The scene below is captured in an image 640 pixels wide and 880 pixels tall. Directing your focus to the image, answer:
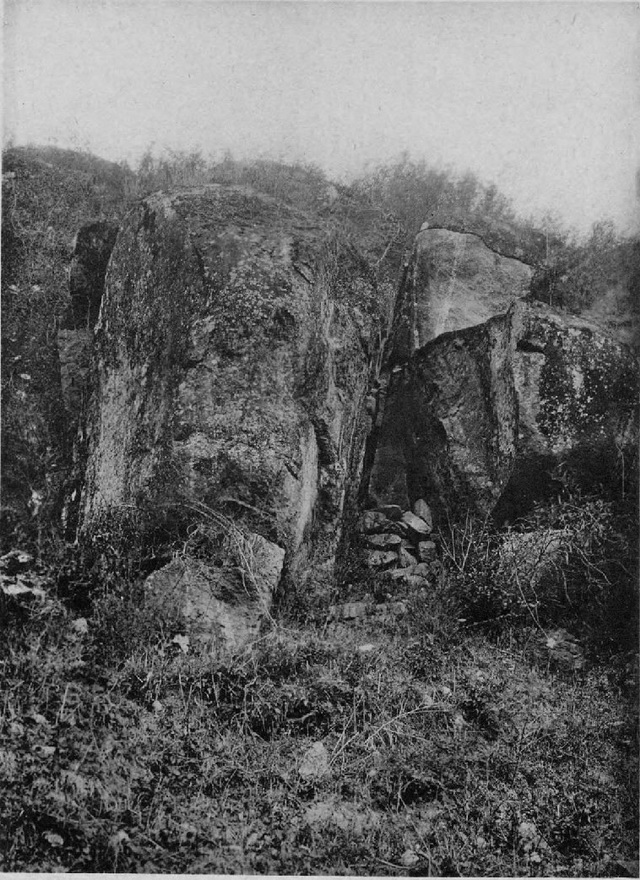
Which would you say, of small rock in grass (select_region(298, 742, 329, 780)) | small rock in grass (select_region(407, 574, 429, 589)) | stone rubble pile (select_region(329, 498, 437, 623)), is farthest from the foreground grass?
small rock in grass (select_region(407, 574, 429, 589))

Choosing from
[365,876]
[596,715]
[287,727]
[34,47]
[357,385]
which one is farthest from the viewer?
[357,385]

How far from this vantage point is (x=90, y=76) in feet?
15.6

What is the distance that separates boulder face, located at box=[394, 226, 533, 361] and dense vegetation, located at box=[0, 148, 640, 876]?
0.78 ft

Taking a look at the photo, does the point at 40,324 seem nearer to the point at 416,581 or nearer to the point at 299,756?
the point at 416,581

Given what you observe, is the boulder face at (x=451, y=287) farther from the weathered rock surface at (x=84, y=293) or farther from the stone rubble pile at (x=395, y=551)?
the weathered rock surface at (x=84, y=293)

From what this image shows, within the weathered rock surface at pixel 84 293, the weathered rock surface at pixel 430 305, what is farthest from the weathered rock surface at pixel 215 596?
the weathered rock surface at pixel 84 293

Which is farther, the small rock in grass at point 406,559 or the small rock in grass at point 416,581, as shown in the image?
the small rock in grass at point 406,559

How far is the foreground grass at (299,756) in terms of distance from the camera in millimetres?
3340

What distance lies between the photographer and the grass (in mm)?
3344

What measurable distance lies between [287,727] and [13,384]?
2999mm

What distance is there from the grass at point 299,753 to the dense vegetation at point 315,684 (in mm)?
10

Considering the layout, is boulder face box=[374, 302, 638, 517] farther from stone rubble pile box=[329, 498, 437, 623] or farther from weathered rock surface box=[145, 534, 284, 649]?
weathered rock surface box=[145, 534, 284, 649]

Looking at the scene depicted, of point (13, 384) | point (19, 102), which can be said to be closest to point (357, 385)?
point (13, 384)

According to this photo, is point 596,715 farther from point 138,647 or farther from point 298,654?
point 138,647
